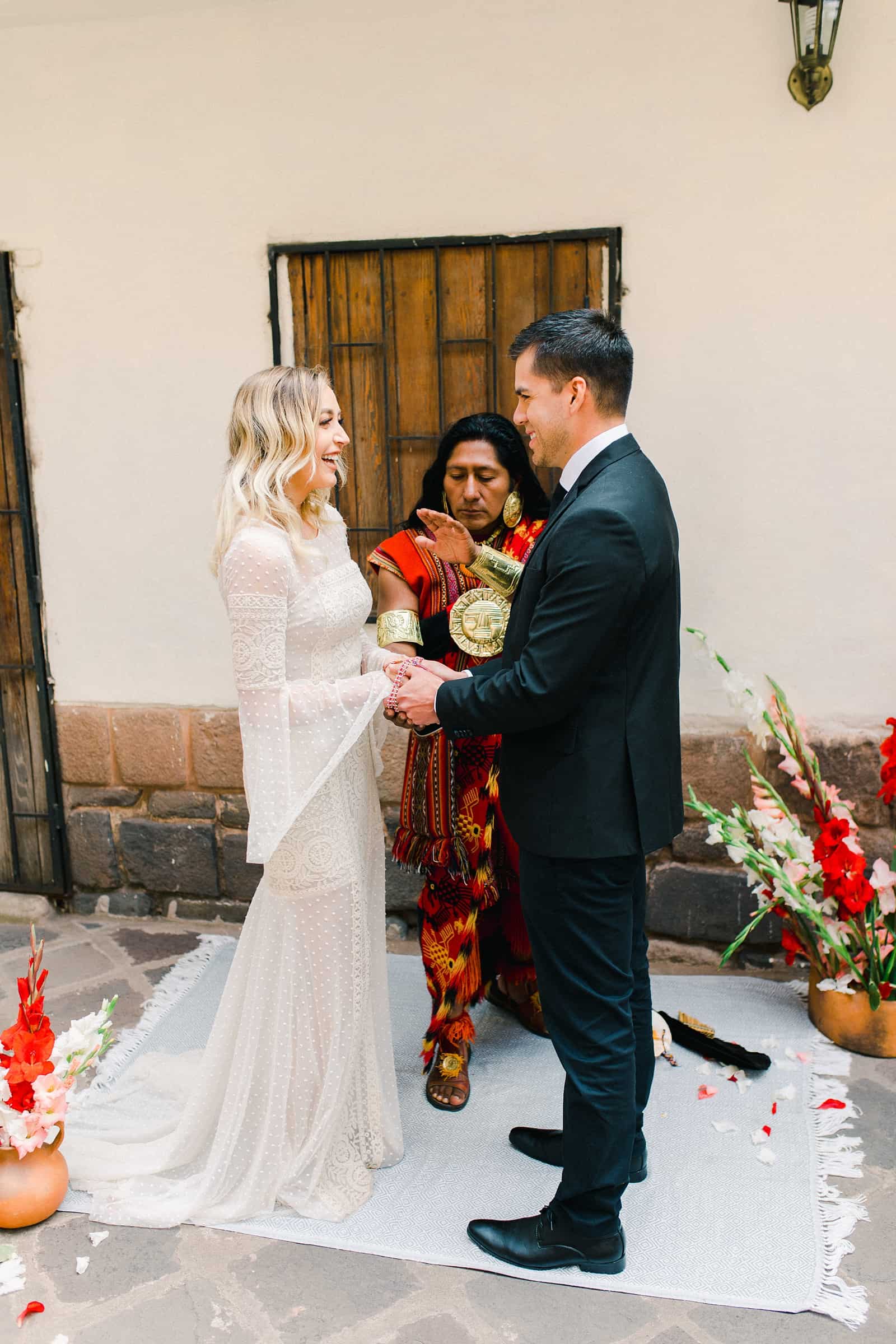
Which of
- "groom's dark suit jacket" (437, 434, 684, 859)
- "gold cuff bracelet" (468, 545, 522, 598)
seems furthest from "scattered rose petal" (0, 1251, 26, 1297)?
"gold cuff bracelet" (468, 545, 522, 598)

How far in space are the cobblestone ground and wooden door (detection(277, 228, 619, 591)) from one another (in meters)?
2.15

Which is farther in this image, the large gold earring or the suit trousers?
the large gold earring

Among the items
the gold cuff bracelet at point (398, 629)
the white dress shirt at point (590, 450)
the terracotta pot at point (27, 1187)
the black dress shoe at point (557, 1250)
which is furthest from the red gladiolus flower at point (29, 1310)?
the white dress shirt at point (590, 450)

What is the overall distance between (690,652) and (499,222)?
58.2 inches

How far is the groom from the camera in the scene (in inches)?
80.4

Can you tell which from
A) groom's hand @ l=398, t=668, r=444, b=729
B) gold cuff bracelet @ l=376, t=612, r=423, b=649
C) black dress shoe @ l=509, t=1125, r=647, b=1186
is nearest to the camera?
groom's hand @ l=398, t=668, r=444, b=729

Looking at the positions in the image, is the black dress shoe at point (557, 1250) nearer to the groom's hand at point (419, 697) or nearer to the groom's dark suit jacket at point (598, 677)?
the groom's dark suit jacket at point (598, 677)

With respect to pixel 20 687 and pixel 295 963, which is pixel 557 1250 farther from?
pixel 20 687

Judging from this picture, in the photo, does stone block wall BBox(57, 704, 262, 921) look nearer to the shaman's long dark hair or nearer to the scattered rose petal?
the shaman's long dark hair

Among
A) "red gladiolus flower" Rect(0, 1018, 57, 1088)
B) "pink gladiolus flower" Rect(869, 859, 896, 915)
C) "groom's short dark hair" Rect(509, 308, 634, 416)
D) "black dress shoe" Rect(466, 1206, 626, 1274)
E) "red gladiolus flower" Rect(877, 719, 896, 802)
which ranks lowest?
"black dress shoe" Rect(466, 1206, 626, 1274)

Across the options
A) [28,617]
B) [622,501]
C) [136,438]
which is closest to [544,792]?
[622,501]

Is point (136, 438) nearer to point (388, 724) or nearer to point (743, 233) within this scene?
point (388, 724)

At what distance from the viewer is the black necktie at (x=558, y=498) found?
2.21 metres

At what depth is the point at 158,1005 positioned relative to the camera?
3459 mm
